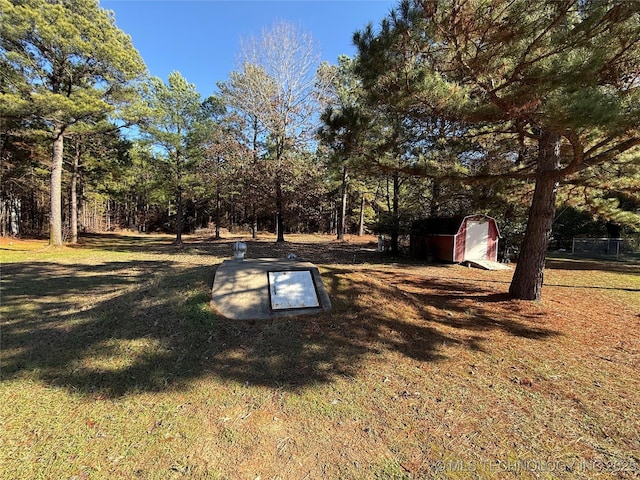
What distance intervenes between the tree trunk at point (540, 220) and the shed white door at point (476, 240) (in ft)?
22.7

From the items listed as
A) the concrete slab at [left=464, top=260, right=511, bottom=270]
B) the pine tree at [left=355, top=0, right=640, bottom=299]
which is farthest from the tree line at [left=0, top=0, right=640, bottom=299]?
the concrete slab at [left=464, top=260, right=511, bottom=270]

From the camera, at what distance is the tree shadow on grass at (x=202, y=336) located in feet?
10.2

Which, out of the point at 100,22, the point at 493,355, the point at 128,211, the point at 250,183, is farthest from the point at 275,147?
the point at 128,211

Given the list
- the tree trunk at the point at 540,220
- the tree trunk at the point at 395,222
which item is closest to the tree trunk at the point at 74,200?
the tree trunk at the point at 395,222

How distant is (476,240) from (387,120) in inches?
358

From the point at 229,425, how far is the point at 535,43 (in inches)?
216

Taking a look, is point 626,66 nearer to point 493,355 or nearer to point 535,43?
point 535,43

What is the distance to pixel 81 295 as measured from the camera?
5.95 metres

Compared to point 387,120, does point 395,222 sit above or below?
below

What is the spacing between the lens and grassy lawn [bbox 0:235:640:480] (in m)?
2.12

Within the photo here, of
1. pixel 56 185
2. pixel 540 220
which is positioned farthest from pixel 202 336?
pixel 56 185

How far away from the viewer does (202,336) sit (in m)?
3.73

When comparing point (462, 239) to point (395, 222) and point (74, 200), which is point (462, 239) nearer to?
point (395, 222)

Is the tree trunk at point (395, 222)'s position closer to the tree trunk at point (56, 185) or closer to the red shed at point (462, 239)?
the red shed at point (462, 239)
